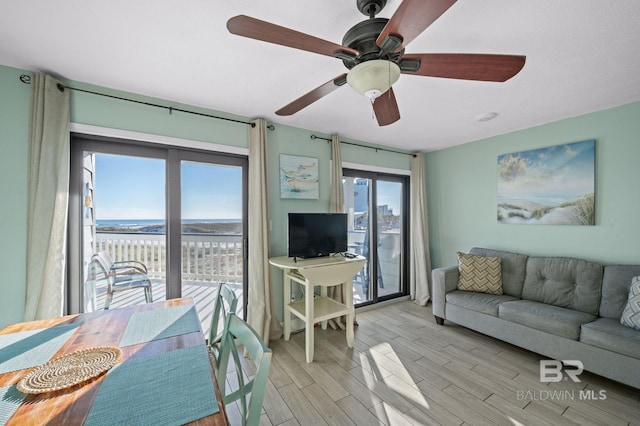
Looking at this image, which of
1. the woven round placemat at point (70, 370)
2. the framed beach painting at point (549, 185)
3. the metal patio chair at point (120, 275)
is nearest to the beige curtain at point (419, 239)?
the framed beach painting at point (549, 185)

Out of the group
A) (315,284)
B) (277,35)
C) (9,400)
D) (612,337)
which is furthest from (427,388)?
(277,35)

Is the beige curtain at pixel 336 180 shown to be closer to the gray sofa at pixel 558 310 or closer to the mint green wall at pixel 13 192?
the gray sofa at pixel 558 310

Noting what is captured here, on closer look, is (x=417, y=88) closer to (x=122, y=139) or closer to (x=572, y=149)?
(x=572, y=149)

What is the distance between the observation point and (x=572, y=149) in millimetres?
2715

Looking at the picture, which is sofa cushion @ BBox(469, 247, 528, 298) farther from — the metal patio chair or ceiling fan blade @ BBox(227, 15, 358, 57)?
the metal patio chair

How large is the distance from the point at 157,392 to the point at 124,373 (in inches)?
8.0

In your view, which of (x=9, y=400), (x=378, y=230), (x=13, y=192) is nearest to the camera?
(x=9, y=400)

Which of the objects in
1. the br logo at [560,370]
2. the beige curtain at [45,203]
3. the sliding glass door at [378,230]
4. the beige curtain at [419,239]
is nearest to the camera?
the beige curtain at [45,203]

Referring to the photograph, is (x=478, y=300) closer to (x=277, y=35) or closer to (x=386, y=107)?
(x=386, y=107)

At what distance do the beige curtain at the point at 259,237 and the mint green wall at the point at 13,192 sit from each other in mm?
1585

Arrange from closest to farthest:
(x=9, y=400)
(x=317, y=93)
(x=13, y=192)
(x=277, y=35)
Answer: (x=9, y=400), (x=277, y=35), (x=317, y=93), (x=13, y=192)

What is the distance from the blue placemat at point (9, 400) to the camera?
2.49 ft

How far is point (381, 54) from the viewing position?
46.1 inches

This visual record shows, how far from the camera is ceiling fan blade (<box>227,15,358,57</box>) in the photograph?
98 cm
